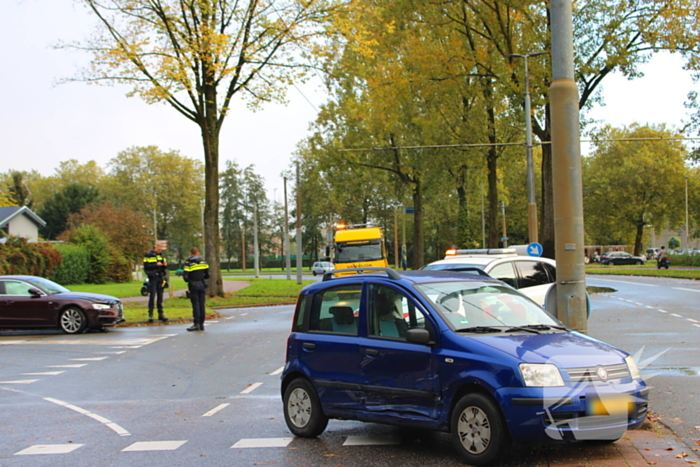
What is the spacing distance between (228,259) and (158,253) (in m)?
91.8

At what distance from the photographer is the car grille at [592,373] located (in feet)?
18.6

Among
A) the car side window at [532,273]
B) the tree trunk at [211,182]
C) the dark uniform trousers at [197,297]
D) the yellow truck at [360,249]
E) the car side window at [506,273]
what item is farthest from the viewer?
the yellow truck at [360,249]

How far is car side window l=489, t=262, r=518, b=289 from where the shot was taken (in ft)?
43.4

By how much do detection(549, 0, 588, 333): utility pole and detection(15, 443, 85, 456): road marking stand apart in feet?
17.4

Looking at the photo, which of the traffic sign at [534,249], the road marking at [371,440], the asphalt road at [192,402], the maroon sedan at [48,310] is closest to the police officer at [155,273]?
the asphalt road at [192,402]

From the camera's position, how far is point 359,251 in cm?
3588

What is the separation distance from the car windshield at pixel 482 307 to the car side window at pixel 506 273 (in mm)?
6062

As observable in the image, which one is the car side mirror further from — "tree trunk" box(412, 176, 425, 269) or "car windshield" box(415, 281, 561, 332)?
"tree trunk" box(412, 176, 425, 269)

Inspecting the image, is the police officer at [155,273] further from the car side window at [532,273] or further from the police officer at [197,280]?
the car side window at [532,273]

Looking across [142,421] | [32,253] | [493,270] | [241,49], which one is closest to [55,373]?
[142,421]

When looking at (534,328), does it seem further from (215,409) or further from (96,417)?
(96,417)

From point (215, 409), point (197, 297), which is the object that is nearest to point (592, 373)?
point (215, 409)

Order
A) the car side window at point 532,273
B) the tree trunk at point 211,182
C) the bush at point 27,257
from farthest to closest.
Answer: the bush at point 27,257 < the tree trunk at point 211,182 < the car side window at point 532,273

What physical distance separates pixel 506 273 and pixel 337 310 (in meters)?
6.73
